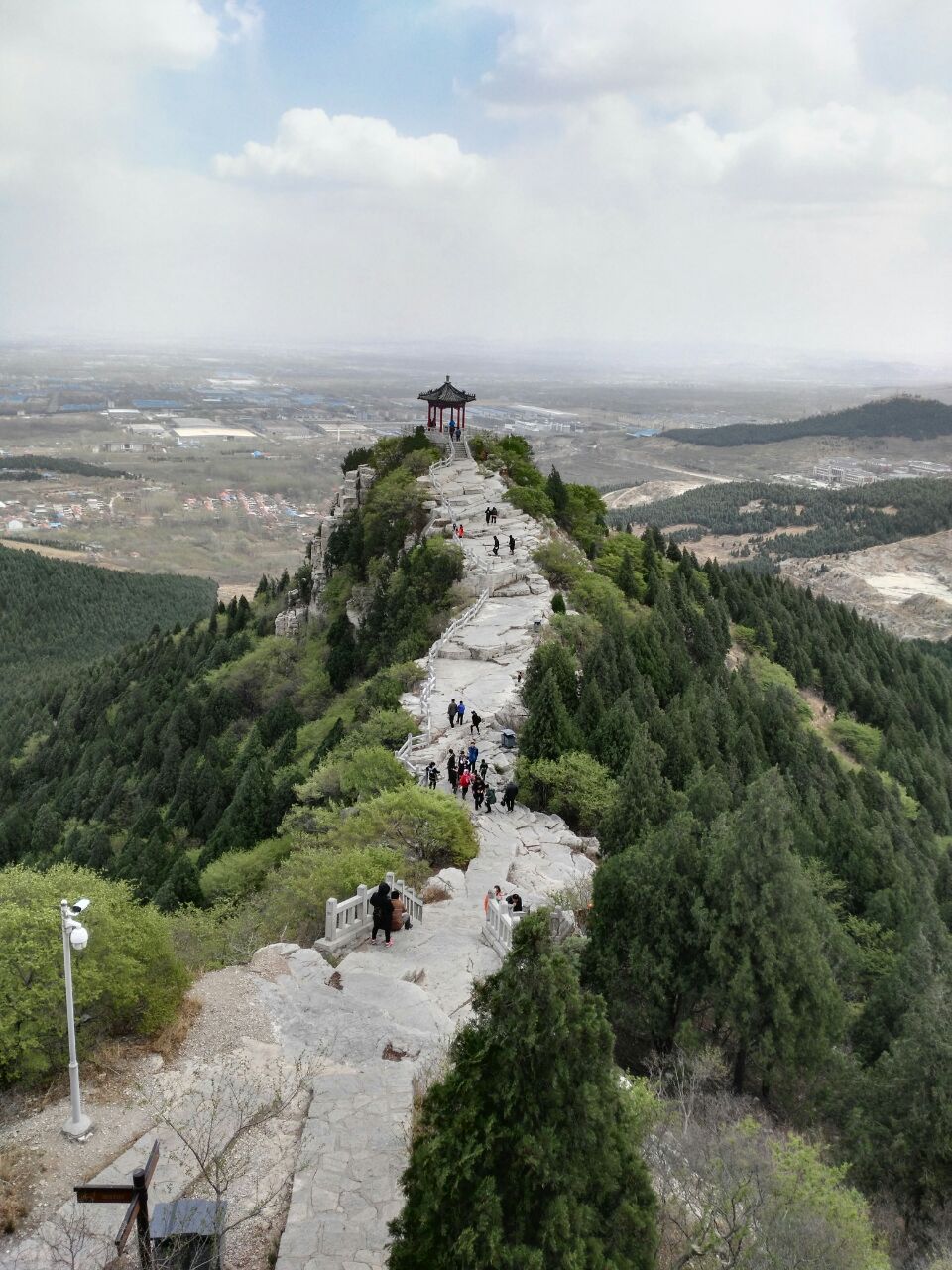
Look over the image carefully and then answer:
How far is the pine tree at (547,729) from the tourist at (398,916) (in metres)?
7.97

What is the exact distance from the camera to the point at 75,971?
13617 mm

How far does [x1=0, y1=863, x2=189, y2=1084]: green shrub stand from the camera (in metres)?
13.1

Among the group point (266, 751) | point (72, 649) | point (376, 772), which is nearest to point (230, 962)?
point (376, 772)

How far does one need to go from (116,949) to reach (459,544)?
1322 inches

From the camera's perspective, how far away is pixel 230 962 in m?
18.4

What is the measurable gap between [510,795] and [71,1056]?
14.1 m

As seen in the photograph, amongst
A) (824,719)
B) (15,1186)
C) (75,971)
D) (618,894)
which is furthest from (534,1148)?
(824,719)

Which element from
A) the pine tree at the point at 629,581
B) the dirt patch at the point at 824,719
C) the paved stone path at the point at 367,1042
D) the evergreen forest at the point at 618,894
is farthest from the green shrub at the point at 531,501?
the paved stone path at the point at 367,1042

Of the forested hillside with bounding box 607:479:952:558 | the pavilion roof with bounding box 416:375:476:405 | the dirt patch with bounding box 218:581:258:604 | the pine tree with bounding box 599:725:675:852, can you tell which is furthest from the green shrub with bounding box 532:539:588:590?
the dirt patch with bounding box 218:581:258:604

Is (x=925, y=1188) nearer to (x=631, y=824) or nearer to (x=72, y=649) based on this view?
(x=631, y=824)

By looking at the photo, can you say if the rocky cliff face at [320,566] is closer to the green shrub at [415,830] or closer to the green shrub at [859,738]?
the green shrub at [859,738]

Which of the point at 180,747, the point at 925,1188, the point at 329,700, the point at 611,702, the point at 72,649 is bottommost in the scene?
the point at 72,649

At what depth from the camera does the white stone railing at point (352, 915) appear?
60.1 feet

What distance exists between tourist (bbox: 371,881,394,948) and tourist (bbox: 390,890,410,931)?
0.14 meters
